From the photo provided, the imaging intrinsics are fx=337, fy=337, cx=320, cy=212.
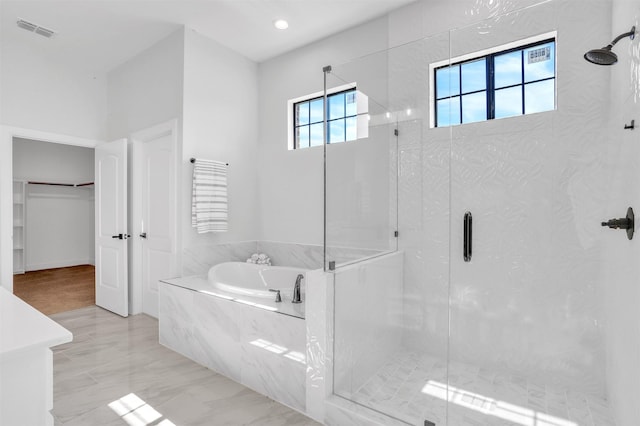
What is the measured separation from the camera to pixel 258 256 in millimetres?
3625

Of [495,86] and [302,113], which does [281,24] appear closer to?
[302,113]

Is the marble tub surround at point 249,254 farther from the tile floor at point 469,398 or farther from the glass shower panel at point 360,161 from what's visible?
the tile floor at point 469,398

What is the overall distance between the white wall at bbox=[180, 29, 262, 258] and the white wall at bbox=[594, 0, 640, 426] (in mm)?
3097

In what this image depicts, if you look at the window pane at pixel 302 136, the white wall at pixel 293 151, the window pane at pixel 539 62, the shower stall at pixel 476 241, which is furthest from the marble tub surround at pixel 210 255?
the window pane at pixel 539 62

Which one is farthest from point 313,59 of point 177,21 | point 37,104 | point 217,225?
point 37,104

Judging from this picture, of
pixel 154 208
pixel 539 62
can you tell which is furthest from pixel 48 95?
pixel 539 62

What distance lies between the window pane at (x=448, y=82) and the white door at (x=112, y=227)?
10.3 ft

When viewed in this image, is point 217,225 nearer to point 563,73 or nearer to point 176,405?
point 176,405

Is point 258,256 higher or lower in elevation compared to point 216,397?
higher

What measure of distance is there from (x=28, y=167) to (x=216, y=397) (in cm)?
605

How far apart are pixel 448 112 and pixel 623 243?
1.24 m

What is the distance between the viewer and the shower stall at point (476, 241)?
1799 millimetres

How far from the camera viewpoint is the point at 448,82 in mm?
2277

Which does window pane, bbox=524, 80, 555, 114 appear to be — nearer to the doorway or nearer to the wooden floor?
the wooden floor
